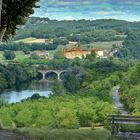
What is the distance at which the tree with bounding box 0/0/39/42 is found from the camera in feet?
47.1

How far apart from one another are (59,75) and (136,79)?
123 ft

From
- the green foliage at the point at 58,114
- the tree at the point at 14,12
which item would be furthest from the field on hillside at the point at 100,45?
the tree at the point at 14,12

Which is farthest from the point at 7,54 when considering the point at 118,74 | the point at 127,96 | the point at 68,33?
the point at 127,96

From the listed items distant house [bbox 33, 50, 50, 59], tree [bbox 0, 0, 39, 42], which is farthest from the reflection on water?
tree [bbox 0, 0, 39, 42]

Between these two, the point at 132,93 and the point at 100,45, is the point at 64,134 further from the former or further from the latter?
the point at 100,45

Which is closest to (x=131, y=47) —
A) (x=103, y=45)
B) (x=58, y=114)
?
(x=103, y=45)

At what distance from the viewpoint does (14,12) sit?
14.7 metres

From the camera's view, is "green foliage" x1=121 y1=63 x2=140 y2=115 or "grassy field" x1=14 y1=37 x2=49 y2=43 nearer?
"green foliage" x1=121 y1=63 x2=140 y2=115

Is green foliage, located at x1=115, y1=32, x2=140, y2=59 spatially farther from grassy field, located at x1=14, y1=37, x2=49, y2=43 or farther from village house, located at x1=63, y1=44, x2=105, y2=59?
grassy field, located at x1=14, y1=37, x2=49, y2=43

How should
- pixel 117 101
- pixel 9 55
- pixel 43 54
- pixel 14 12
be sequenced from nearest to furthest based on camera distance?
1. pixel 14 12
2. pixel 117 101
3. pixel 9 55
4. pixel 43 54

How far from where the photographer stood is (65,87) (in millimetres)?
76750

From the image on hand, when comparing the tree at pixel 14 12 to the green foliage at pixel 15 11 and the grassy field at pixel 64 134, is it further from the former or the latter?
the grassy field at pixel 64 134

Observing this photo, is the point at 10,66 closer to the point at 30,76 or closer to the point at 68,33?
the point at 30,76

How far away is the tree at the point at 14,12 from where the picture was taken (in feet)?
47.1
